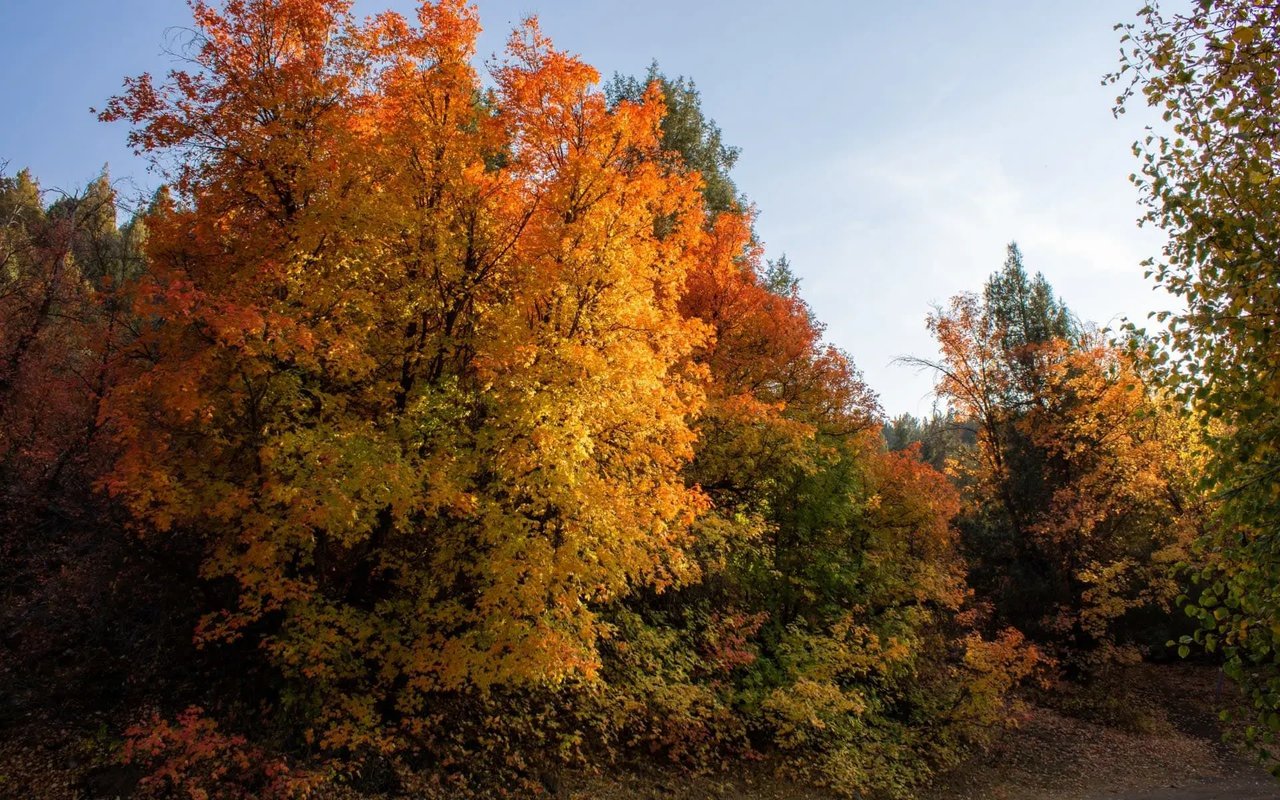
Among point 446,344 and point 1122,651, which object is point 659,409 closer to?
point 446,344

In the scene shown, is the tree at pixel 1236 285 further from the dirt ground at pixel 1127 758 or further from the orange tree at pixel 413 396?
the dirt ground at pixel 1127 758

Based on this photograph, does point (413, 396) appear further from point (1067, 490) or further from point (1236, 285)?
point (1067, 490)

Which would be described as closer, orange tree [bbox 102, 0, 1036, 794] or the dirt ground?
orange tree [bbox 102, 0, 1036, 794]

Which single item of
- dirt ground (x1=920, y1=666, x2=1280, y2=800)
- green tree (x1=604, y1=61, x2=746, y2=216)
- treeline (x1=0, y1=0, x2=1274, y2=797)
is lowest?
dirt ground (x1=920, y1=666, x2=1280, y2=800)

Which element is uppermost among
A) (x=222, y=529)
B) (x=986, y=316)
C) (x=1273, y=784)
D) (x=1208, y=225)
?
(x=986, y=316)

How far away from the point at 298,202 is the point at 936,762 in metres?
18.5

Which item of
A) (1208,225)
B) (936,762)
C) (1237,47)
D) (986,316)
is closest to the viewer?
(1208,225)

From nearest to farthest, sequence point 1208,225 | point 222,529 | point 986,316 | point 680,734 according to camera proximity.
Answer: point 1208,225, point 222,529, point 680,734, point 986,316

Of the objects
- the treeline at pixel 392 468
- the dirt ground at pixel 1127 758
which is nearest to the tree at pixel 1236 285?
the treeline at pixel 392 468

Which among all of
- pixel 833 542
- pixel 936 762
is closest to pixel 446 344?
pixel 833 542

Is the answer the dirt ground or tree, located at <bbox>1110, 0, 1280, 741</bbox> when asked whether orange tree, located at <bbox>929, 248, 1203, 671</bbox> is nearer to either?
the dirt ground

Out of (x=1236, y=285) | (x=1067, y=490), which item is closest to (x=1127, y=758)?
(x=1067, y=490)

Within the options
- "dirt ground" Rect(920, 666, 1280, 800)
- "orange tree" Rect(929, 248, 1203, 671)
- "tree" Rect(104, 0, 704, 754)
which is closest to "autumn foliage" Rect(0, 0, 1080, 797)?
"tree" Rect(104, 0, 704, 754)

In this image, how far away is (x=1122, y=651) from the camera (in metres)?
24.9
